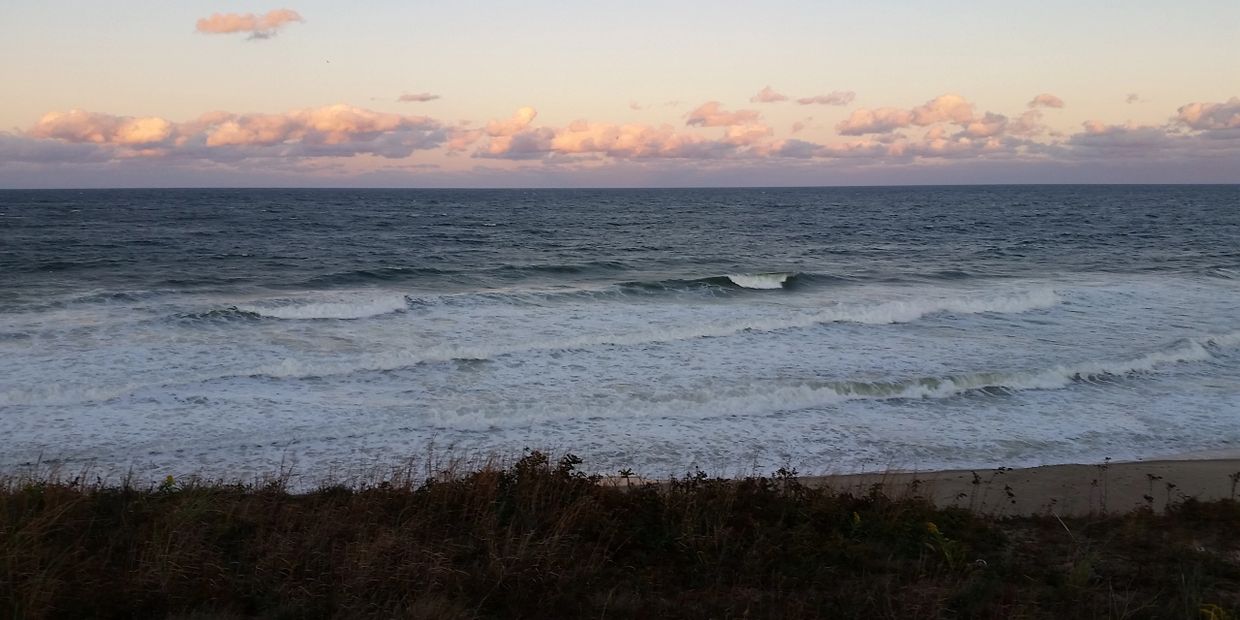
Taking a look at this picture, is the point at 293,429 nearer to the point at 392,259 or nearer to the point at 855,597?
the point at 855,597

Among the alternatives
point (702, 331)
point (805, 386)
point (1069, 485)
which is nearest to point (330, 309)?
point (702, 331)

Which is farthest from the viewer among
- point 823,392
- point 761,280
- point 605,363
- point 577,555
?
point 761,280

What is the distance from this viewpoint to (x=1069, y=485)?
11.1 metres

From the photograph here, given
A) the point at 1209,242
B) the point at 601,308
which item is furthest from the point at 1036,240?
the point at 601,308

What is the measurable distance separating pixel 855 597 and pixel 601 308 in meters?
20.3

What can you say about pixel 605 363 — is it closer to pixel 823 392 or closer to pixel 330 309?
pixel 823 392

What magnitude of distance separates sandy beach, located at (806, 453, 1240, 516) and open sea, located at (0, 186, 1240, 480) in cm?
87

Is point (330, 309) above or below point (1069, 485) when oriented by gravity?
above

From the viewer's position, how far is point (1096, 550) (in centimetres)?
739

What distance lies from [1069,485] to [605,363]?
9.77m

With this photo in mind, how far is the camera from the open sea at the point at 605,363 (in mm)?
13117

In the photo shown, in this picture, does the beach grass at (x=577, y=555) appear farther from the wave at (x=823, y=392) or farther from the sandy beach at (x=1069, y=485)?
the wave at (x=823, y=392)

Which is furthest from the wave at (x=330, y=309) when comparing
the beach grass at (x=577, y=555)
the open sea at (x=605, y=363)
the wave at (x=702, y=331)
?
the beach grass at (x=577, y=555)

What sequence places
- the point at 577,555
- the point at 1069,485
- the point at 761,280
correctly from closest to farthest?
1. the point at 577,555
2. the point at 1069,485
3. the point at 761,280
